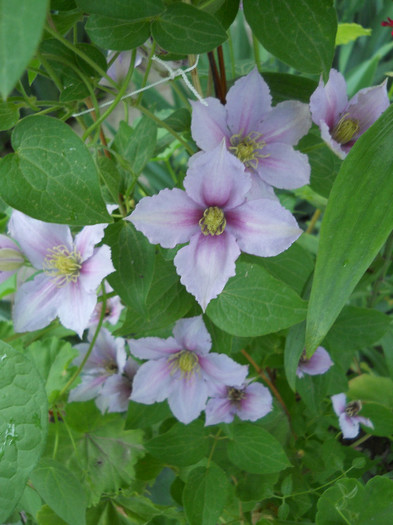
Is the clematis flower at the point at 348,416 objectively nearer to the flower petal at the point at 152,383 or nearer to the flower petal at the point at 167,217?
the flower petal at the point at 152,383

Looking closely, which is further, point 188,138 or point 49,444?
point 49,444

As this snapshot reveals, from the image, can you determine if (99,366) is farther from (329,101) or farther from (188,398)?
(329,101)

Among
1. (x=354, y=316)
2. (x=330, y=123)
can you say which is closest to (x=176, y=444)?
(x=354, y=316)

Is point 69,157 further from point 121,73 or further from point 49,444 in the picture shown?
point 49,444

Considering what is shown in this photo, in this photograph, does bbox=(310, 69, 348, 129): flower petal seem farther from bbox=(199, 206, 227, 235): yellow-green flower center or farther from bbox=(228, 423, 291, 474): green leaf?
bbox=(228, 423, 291, 474): green leaf

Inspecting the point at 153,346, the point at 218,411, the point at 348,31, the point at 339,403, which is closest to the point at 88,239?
the point at 153,346

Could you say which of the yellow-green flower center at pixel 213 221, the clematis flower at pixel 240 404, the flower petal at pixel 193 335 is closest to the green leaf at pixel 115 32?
the yellow-green flower center at pixel 213 221
